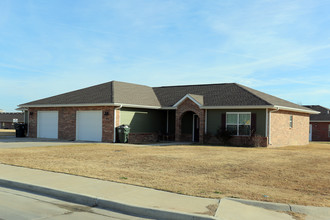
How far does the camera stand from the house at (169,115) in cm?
2362

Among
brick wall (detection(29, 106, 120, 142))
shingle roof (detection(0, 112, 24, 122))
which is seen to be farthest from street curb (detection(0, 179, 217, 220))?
shingle roof (detection(0, 112, 24, 122))

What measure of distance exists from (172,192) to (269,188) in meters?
2.64

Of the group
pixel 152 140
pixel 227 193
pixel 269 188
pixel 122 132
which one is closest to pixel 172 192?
pixel 227 193

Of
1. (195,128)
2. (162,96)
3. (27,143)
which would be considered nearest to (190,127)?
(195,128)

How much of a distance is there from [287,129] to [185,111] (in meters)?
8.01

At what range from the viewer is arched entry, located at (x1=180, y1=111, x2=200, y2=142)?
26.8 meters

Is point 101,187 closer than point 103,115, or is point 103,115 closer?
point 101,187

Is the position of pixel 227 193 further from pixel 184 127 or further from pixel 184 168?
pixel 184 127

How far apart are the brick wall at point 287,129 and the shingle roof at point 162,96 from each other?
831 millimetres

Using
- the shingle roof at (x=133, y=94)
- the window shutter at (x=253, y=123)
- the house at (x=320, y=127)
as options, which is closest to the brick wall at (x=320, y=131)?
the house at (x=320, y=127)

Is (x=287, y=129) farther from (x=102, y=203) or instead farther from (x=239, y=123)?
(x=102, y=203)

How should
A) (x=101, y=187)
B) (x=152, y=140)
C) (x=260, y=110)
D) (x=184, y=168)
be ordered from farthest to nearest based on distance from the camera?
(x=152, y=140)
(x=260, y=110)
(x=184, y=168)
(x=101, y=187)

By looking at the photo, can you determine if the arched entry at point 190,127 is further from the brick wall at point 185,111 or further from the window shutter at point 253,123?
the window shutter at point 253,123

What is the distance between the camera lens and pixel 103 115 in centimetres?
2428
